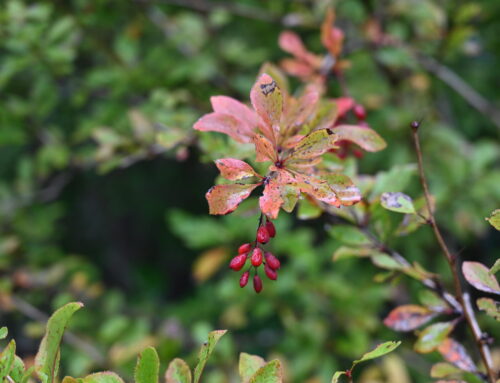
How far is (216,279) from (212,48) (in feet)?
5.36

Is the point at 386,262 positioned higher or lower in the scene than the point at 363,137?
lower

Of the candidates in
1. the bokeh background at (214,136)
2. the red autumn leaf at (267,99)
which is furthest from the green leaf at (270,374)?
the bokeh background at (214,136)

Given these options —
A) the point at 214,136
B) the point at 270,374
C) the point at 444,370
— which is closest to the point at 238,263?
the point at 270,374

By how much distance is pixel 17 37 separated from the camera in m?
1.33

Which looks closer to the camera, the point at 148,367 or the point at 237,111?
the point at 148,367

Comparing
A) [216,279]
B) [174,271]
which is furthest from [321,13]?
[174,271]

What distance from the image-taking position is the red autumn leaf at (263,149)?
0.60 m

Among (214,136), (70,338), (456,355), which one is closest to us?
(456,355)

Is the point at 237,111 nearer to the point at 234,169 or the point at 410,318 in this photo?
the point at 234,169

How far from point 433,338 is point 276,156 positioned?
36 cm

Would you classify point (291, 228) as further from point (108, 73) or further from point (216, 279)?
point (108, 73)

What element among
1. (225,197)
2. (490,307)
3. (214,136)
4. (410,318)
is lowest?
(214,136)

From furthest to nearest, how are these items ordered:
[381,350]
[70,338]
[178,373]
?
1. [70,338]
2. [178,373]
3. [381,350]

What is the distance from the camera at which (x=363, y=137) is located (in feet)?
2.45
